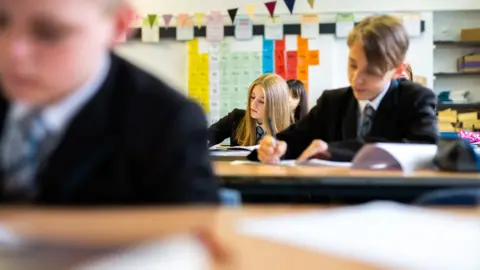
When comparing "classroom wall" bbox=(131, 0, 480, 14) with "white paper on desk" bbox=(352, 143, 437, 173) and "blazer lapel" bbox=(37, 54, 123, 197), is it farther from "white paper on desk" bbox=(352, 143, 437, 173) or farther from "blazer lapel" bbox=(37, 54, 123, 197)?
"blazer lapel" bbox=(37, 54, 123, 197)

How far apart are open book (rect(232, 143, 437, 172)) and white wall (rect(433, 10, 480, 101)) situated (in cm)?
465

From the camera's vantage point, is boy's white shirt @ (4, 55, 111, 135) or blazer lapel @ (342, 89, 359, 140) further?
blazer lapel @ (342, 89, 359, 140)

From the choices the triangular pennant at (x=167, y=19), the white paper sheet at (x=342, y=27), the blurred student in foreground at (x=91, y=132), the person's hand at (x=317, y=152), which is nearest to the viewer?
the blurred student in foreground at (x=91, y=132)

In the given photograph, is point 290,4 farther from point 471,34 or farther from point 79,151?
point 79,151

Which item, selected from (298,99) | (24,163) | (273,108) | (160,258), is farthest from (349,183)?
(298,99)

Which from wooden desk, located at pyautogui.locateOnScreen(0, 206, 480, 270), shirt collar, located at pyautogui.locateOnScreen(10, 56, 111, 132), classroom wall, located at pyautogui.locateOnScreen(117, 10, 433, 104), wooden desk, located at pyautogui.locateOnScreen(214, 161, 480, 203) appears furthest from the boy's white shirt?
classroom wall, located at pyautogui.locateOnScreen(117, 10, 433, 104)

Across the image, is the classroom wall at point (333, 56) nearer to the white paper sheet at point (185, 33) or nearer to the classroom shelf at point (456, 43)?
the white paper sheet at point (185, 33)

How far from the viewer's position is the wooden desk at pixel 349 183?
120cm

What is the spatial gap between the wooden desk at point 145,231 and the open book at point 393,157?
699mm

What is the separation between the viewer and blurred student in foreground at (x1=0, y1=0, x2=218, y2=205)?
77cm

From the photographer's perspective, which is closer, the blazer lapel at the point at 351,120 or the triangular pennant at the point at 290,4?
the blazer lapel at the point at 351,120

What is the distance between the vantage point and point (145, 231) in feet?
1.81

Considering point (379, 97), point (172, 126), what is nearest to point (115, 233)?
point (172, 126)

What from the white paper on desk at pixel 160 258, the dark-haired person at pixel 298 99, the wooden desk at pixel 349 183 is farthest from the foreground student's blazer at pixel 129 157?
the dark-haired person at pixel 298 99
